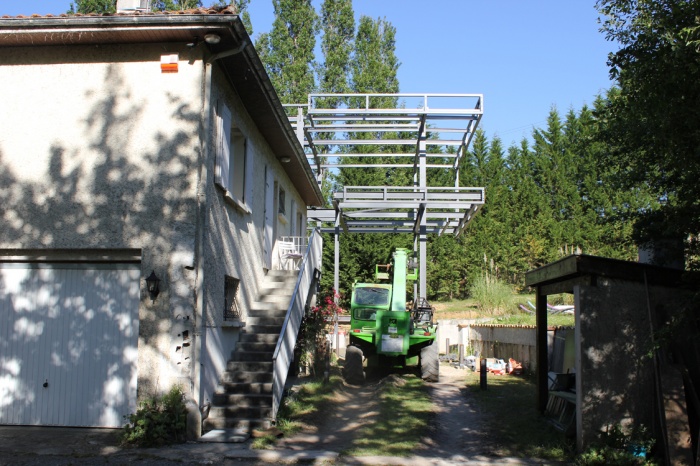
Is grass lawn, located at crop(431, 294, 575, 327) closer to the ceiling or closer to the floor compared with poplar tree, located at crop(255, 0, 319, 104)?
closer to the floor

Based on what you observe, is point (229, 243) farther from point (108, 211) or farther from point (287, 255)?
point (287, 255)

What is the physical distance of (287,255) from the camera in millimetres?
15453

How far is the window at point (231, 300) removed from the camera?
35.6ft

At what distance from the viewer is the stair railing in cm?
971

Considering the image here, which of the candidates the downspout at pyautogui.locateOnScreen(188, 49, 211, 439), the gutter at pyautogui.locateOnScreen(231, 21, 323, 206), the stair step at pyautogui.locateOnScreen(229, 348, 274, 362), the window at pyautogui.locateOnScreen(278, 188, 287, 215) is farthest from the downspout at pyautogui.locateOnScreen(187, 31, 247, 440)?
the window at pyautogui.locateOnScreen(278, 188, 287, 215)

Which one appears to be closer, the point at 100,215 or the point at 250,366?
the point at 100,215

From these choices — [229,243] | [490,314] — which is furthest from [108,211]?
[490,314]

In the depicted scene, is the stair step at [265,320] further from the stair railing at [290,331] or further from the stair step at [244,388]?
the stair step at [244,388]

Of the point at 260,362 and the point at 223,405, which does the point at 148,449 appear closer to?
the point at 223,405

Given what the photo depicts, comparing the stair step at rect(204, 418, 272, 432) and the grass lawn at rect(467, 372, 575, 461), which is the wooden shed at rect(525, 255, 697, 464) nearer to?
the grass lawn at rect(467, 372, 575, 461)

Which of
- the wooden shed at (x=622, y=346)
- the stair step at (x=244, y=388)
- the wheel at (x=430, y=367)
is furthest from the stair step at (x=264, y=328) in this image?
the wheel at (x=430, y=367)

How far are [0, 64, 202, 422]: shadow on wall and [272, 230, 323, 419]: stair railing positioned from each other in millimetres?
2056

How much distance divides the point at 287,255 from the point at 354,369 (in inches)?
133

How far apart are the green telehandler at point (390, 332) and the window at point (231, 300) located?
594 centimetres
